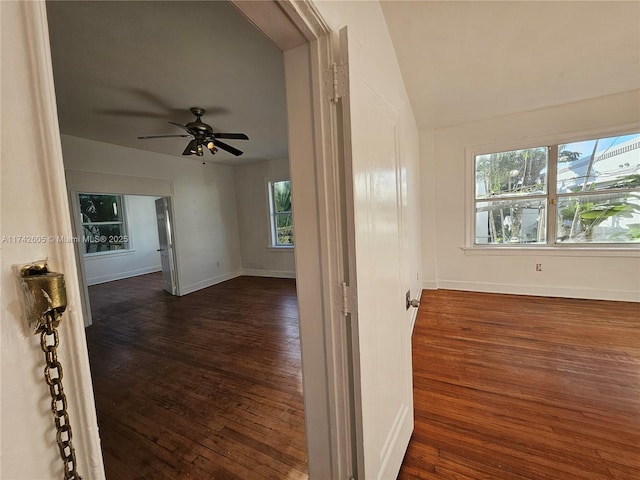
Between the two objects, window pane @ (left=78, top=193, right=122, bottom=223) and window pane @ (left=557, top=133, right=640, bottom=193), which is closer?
window pane @ (left=557, top=133, right=640, bottom=193)

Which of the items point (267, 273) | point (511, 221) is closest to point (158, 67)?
point (267, 273)

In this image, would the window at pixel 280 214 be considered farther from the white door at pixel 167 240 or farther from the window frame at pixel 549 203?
the window frame at pixel 549 203

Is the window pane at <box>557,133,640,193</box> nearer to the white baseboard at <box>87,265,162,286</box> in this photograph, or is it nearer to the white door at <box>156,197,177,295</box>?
the white door at <box>156,197,177,295</box>

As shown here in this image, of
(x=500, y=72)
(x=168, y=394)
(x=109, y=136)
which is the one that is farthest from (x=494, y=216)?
(x=109, y=136)

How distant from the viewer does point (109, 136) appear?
12.0 feet

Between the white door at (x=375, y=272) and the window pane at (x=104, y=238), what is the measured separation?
7178mm

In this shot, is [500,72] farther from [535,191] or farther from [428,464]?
[428,464]

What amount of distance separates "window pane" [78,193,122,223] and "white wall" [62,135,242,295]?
2560mm

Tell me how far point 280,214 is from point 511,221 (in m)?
4.21

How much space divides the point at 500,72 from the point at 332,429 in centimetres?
333

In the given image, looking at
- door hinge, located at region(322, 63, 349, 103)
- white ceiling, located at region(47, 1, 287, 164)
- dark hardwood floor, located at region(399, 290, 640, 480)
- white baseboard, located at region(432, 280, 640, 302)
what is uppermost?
white ceiling, located at region(47, 1, 287, 164)

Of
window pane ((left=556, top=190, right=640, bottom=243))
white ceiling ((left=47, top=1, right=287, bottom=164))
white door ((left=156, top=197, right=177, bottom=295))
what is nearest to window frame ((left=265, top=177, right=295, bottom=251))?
white door ((left=156, top=197, right=177, bottom=295))

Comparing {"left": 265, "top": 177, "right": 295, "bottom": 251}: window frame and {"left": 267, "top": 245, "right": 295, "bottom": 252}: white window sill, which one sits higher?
{"left": 265, "top": 177, "right": 295, "bottom": 251}: window frame

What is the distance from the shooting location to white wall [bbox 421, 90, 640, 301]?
3.47 m
